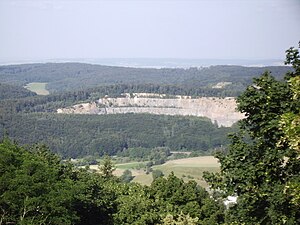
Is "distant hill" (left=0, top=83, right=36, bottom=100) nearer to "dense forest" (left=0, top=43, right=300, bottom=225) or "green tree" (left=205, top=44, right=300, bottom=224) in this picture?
"dense forest" (left=0, top=43, right=300, bottom=225)

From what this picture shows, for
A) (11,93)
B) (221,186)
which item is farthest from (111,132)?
(221,186)

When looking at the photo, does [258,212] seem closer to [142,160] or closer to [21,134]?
[142,160]

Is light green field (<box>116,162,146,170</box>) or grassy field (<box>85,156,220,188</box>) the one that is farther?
light green field (<box>116,162,146,170</box>)

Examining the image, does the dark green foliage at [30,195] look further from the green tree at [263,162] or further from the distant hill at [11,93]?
the distant hill at [11,93]

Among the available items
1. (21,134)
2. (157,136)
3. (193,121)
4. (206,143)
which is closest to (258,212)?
(21,134)

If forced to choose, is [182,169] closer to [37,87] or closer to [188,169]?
[188,169]

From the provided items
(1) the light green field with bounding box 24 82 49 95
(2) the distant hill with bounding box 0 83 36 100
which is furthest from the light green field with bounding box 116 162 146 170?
(1) the light green field with bounding box 24 82 49 95

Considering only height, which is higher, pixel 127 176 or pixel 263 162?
pixel 263 162
